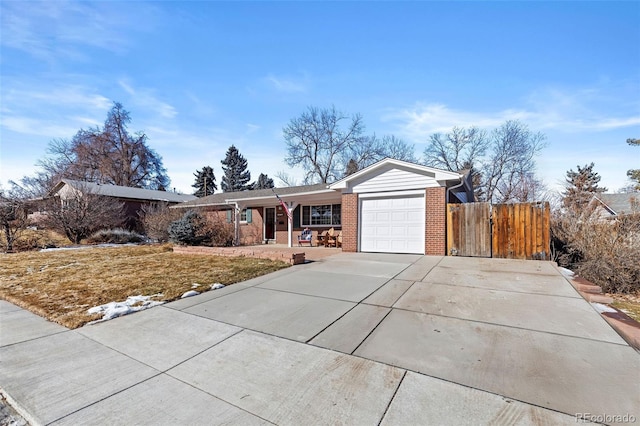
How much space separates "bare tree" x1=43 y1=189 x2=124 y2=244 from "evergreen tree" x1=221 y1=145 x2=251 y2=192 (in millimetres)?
27449

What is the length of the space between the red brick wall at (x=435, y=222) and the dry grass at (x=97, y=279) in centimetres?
528

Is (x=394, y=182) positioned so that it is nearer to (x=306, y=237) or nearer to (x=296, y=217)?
(x=306, y=237)

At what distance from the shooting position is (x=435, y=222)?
998 cm

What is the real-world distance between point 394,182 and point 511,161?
20990 mm

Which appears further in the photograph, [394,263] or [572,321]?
[394,263]

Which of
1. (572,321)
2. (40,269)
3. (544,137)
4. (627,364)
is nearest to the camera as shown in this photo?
(627,364)

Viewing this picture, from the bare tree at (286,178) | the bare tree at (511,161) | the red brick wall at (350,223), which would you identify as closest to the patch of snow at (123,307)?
the red brick wall at (350,223)

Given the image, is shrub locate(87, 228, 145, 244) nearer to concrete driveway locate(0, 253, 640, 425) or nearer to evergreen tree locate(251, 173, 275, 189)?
concrete driveway locate(0, 253, 640, 425)

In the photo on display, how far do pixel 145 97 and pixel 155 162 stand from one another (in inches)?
1063

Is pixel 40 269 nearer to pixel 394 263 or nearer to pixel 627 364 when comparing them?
pixel 394 263

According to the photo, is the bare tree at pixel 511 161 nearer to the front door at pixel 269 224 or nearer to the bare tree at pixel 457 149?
the bare tree at pixel 457 149

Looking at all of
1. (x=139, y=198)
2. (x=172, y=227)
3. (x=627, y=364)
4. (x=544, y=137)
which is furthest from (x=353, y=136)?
(x=627, y=364)

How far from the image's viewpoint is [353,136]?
32.3 meters

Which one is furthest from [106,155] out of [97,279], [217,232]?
[97,279]
